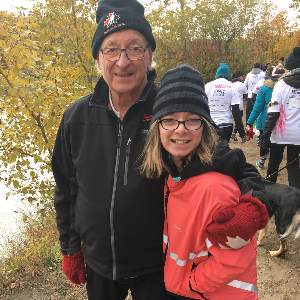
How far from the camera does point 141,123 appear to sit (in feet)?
4.98

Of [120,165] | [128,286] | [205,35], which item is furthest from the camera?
[205,35]

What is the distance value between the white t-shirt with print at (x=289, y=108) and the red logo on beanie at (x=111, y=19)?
297 cm

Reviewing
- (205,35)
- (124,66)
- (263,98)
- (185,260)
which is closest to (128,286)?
(185,260)

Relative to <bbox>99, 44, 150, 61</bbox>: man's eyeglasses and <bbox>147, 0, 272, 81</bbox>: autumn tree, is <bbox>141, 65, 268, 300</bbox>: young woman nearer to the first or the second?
<bbox>99, 44, 150, 61</bbox>: man's eyeglasses

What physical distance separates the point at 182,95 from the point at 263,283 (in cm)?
269

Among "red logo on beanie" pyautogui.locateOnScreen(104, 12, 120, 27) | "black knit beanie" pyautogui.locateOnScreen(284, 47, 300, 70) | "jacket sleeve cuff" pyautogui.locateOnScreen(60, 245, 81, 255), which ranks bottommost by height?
"jacket sleeve cuff" pyautogui.locateOnScreen(60, 245, 81, 255)

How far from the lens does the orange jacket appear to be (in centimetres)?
120

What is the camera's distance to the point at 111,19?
1.49m

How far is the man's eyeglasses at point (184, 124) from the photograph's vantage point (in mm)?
1311

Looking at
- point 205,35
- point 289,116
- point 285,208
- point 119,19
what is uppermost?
point 205,35

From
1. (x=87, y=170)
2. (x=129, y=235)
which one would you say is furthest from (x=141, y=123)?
(x=129, y=235)

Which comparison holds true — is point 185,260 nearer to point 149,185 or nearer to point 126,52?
point 149,185

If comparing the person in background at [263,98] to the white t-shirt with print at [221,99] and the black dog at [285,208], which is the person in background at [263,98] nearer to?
the white t-shirt with print at [221,99]

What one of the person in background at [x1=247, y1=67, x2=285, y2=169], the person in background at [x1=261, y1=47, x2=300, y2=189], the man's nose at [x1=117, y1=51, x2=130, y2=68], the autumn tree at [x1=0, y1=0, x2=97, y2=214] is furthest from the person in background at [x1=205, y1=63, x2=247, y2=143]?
the man's nose at [x1=117, y1=51, x2=130, y2=68]
